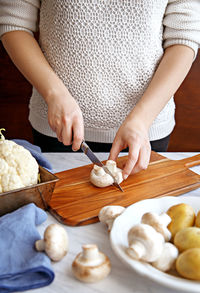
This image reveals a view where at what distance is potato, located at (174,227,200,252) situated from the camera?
1.85ft

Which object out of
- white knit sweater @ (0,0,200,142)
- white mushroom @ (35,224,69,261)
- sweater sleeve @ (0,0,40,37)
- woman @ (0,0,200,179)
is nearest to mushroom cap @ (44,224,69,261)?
white mushroom @ (35,224,69,261)

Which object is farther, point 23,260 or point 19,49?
point 19,49

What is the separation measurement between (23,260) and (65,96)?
1.69 feet

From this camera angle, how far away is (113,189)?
923mm

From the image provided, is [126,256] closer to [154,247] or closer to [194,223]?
[154,247]

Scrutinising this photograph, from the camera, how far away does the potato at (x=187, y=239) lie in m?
0.56

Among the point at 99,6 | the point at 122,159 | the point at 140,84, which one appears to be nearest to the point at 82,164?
the point at 122,159

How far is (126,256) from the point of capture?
559 mm

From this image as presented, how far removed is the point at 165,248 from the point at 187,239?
0.13 ft

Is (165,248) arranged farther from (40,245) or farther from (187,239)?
(40,245)

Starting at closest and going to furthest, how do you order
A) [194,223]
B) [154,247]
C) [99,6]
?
[154,247], [194,223], [99,6]

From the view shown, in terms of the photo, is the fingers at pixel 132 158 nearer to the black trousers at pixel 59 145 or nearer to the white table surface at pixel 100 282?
the white table surface at pixel 100 282

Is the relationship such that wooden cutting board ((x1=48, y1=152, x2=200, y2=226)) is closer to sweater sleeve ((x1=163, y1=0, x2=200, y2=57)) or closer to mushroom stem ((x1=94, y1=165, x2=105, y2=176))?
mushroom stem ((x1=94, y1=165, x2=105, y2=176))

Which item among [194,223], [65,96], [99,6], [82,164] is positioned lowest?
[82,164]
